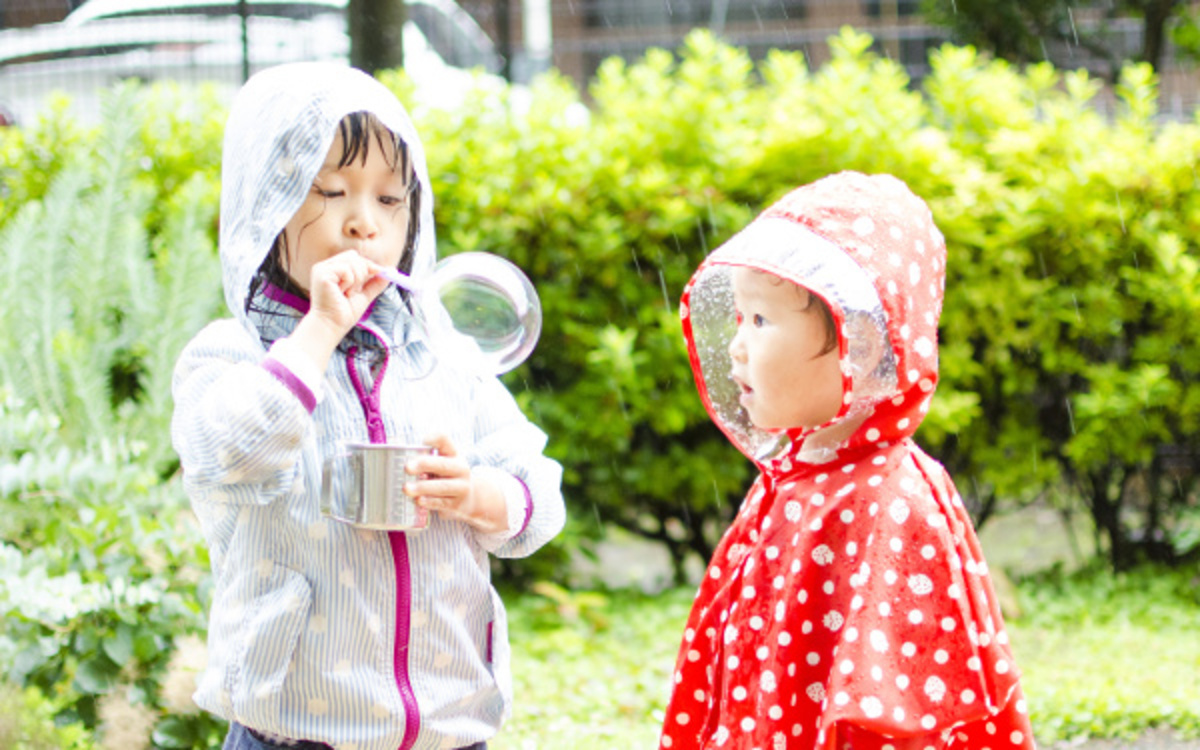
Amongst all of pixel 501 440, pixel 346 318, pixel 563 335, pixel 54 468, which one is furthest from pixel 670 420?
pixel 346 318

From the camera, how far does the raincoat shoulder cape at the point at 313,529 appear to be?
1.74 m

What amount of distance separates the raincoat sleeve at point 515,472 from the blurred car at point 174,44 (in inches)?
241

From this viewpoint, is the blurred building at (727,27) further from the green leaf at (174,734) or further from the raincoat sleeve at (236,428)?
the raincoat sleeve at (236,428)

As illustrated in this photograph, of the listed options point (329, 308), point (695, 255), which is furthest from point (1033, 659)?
point (329, 308)

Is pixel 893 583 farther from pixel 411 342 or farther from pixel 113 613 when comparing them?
pixel 113 613

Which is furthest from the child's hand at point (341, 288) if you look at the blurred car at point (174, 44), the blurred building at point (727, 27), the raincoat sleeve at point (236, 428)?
the blurred building at point (727, 27)

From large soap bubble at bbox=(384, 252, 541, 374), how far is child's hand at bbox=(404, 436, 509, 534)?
9.4 inches

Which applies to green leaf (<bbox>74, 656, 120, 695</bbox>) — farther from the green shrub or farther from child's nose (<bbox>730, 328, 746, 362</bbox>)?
child's nose (<bbox>730, 328, 746, 362</bbox>)

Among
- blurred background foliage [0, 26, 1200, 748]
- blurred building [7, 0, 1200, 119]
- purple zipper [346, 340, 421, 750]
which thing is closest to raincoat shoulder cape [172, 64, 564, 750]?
purple zipper [346, 340, 421, 750]

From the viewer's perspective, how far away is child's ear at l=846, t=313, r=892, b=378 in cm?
192

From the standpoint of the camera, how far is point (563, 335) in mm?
4742

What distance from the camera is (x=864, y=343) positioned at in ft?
6.36

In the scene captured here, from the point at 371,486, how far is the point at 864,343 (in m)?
0.82

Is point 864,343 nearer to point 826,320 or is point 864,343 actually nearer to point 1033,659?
point 826,320
